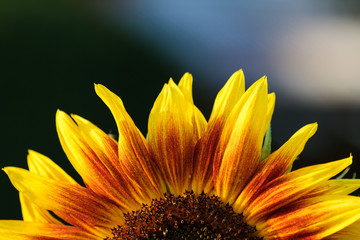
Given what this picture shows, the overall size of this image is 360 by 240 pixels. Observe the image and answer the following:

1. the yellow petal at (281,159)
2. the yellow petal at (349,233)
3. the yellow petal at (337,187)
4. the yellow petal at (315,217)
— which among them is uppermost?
the yellow petal at (281,159)

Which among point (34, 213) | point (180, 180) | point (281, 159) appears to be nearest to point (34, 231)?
point (34, 213)

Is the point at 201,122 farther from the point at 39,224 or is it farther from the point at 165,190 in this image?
the point at 39,224

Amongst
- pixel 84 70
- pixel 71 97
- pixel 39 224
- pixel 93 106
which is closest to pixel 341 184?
pixel 39 224

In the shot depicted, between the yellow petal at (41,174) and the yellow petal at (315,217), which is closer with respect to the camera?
the yellow petal at (315,217)

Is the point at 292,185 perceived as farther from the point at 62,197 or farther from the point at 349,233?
the point at 62,197

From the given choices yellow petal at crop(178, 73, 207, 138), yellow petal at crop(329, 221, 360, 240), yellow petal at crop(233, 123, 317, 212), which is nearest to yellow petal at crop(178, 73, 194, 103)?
yellow petal at crop(178, 73, 207, 138)

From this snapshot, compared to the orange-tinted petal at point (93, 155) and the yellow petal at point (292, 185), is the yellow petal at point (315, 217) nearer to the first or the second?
the yellow petal at point (292, 185)

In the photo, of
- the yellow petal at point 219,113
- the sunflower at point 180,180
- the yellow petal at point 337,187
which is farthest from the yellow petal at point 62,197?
the yellow petal at point 337,187
